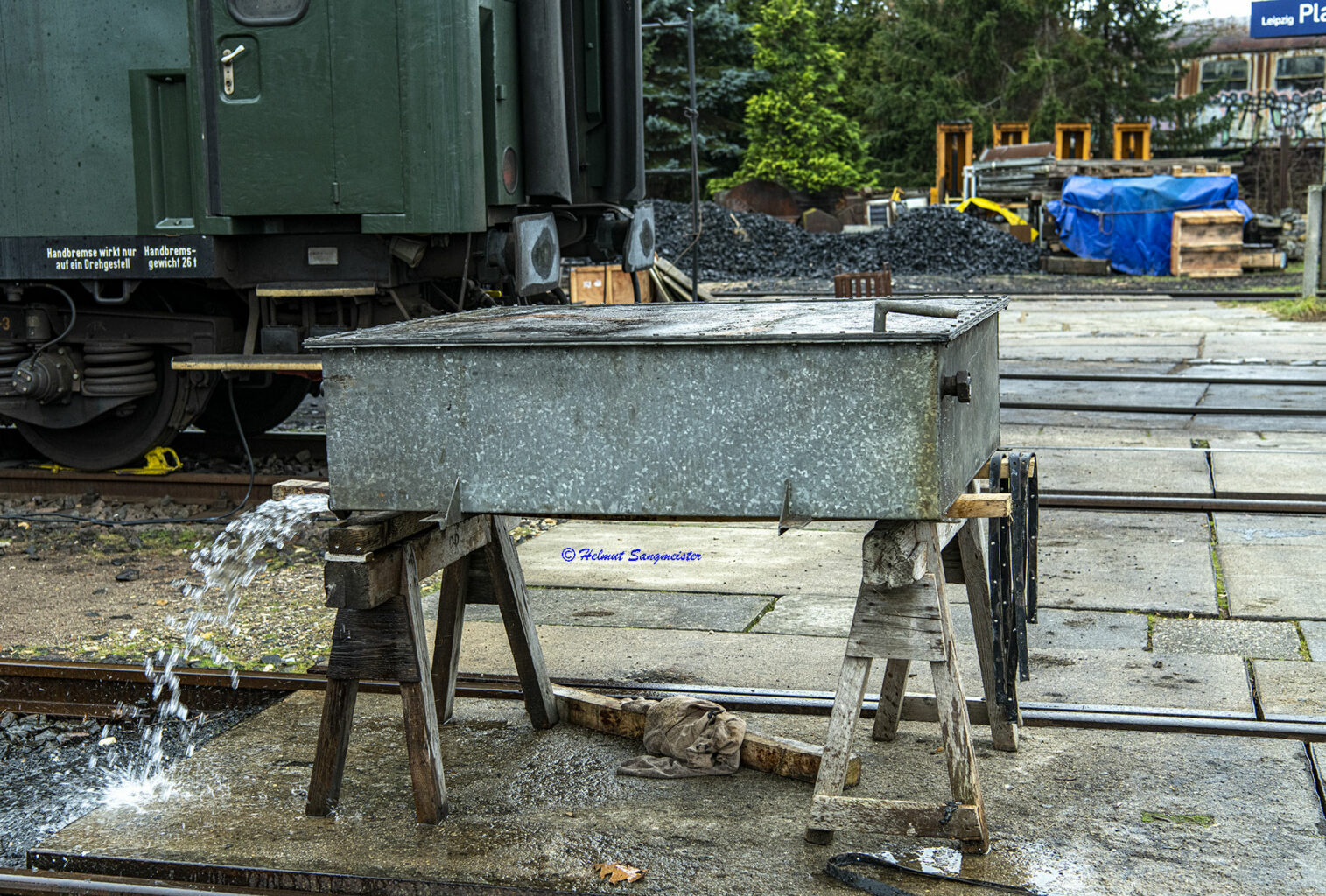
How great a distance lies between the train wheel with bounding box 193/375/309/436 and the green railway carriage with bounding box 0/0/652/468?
0.87m

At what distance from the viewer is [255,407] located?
9.27 m

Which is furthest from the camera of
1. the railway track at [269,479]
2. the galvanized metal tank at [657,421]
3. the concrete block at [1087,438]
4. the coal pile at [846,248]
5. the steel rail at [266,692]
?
the coal pile at [846,248]

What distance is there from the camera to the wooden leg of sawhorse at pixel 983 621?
390 centimetres

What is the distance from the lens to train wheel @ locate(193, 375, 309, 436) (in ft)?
29.8

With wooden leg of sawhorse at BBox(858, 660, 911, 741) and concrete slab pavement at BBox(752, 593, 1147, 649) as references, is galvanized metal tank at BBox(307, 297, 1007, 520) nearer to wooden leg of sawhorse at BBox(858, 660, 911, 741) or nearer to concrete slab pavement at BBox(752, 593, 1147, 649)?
wooden leg of sawhorse at BBox(858, 660, 911, 741)

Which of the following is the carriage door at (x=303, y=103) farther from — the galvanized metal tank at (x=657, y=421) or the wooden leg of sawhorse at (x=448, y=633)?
the galvanized metal tank at (x=657, y=421)

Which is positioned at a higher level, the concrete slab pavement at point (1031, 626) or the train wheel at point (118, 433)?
the train wheel at point (118, 433)

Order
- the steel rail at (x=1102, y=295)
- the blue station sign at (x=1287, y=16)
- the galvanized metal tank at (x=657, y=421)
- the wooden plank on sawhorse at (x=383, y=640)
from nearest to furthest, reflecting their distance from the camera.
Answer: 1. the galvanized metal tank at (x=657, y=421)
2. the wooden plank on sawhorse at (x=383, y=640)
3. the blue station sign at (x=1287, y=16)
4. the steel rail at (x=1102, y=295)

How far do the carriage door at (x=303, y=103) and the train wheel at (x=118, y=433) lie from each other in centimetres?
149

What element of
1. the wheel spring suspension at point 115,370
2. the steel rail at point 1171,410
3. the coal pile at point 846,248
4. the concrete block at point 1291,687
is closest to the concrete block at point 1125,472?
the steel rail at point 1171,410

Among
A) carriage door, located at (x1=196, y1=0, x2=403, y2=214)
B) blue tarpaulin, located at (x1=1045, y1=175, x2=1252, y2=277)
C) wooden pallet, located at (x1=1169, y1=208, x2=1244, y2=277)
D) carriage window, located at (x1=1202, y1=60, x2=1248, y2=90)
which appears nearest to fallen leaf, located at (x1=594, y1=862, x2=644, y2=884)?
carriage door, located at (x1=196, y1=0, x2=403, y2=214)

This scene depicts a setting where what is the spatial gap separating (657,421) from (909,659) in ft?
2.81

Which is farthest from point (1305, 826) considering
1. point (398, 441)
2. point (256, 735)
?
point (256, 735)

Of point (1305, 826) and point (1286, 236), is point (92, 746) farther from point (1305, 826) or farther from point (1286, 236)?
point (1286, 236)
